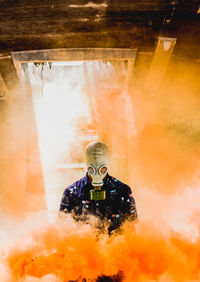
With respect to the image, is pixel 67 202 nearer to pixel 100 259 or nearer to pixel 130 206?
pixel 130 206

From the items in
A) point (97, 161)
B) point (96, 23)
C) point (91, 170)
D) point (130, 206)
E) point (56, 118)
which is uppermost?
point (96, 23)

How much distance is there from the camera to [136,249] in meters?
4.41

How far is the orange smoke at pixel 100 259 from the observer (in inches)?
152

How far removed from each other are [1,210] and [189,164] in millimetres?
7222

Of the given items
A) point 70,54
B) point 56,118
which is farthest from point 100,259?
point 70,54

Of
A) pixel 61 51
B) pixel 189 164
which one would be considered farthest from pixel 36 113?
pixel 189 164

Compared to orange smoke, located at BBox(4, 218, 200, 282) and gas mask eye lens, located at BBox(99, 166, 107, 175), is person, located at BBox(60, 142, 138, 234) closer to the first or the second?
gas mask eye lens, located at BBox(99, 166, 107, 175)

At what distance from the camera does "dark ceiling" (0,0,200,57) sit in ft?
15.5

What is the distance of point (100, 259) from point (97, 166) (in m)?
2.24

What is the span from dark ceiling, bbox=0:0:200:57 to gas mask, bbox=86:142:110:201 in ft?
11.9

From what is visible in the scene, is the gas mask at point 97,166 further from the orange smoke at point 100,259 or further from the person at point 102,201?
the orange smoke at point 100,259

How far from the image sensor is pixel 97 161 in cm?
345

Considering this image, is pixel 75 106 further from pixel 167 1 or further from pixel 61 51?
pixel 167 1

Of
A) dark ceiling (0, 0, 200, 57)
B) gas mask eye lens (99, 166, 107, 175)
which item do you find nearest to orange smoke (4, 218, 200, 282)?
gas mask eye lens (99, 166, 107, 175)
